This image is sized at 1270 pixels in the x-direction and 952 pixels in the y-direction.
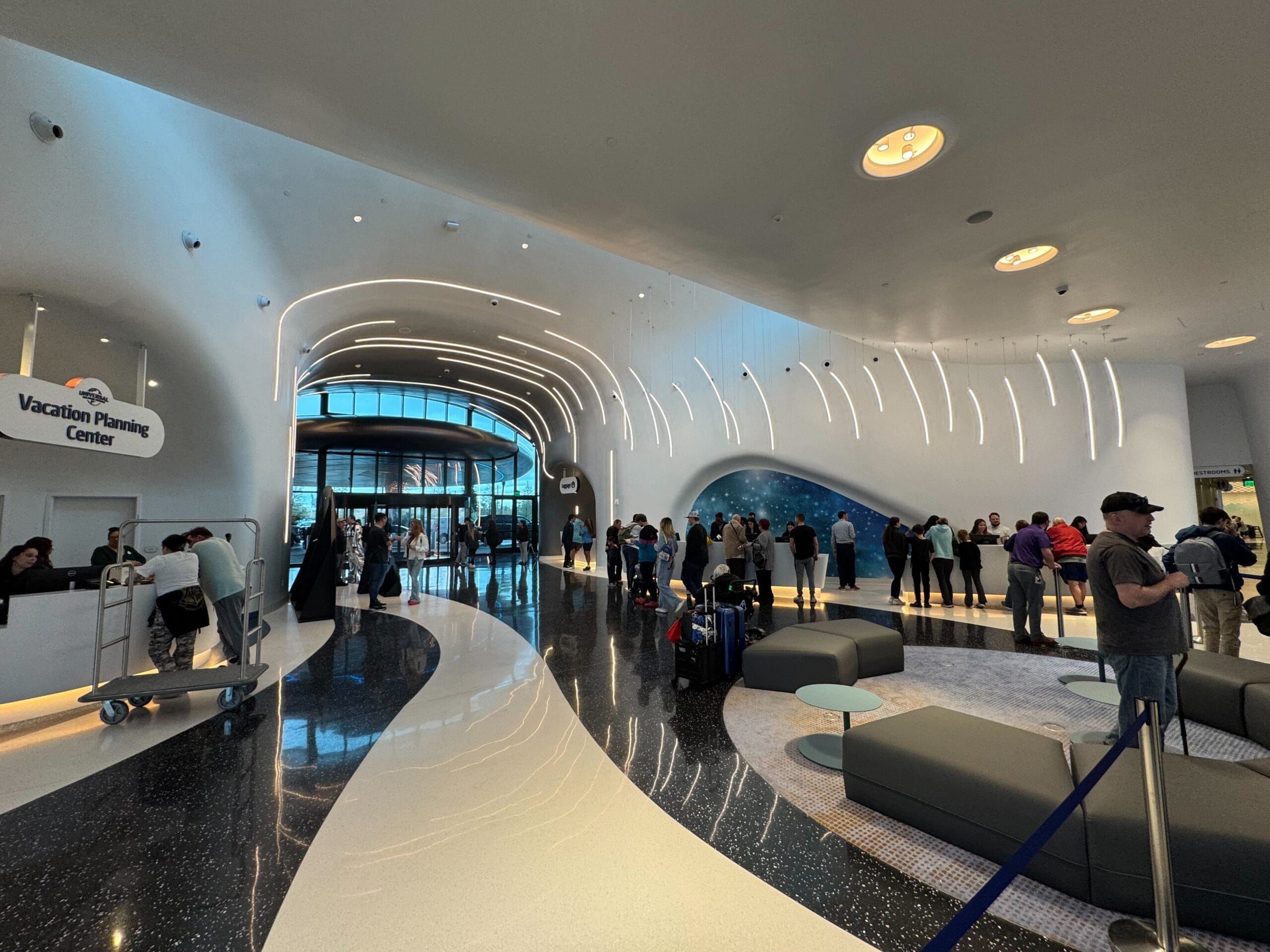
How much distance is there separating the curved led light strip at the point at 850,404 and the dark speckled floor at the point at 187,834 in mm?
9792

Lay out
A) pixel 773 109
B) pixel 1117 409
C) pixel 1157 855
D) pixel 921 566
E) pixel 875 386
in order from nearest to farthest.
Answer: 1. pixel 1157 855
2. pixel 773 109
3. pixel 921 566
4. pixel 1117 409
5. pixel 875 386

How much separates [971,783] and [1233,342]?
9.95 metres

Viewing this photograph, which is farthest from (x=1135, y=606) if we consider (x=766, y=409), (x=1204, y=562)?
(x=766, y=409)

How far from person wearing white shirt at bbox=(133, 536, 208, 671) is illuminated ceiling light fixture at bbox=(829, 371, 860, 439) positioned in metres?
10.7

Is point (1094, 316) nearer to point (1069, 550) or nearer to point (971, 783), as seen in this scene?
point (1069, 550)

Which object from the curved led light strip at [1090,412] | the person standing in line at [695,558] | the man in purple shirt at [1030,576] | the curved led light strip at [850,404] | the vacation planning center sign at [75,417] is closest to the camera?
the vacation planning center sign at [75,417]

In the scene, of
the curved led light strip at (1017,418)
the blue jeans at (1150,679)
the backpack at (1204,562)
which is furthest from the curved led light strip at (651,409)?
the blue jeans at (1150,679)

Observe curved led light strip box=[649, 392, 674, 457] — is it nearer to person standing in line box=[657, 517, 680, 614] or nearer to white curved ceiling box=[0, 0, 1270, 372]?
person standing in line box=[657, 517, 680, 614]

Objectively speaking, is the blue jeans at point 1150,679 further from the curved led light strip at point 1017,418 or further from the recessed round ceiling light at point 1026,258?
the curved led light strip at point 1017,418

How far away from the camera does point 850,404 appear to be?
36.7ft

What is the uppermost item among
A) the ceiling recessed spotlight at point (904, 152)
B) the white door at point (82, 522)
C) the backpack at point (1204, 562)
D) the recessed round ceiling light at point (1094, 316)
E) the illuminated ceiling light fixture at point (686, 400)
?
the illuminated ceiling light fixture at point (686, 400)

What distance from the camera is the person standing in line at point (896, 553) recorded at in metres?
8.77

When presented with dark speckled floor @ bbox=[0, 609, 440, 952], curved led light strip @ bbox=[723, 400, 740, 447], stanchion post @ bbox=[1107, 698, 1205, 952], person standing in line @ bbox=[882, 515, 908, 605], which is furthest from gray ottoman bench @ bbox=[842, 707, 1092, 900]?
curved led light strip @ bbox=[723, 400, 740, 447]

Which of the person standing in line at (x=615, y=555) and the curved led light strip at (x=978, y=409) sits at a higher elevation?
the curved led light strip at (x=978, y=409)
